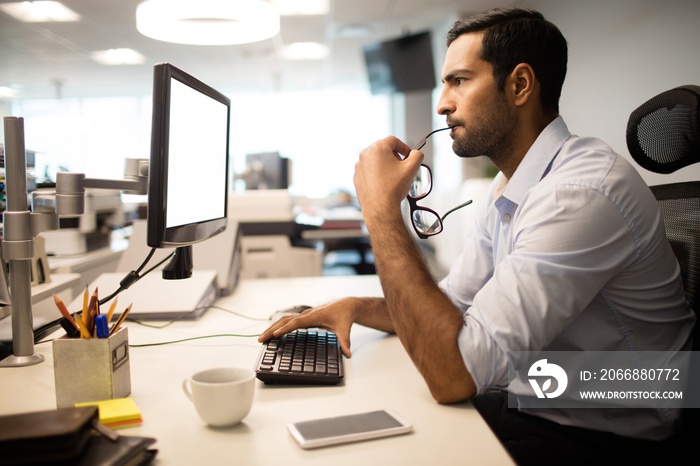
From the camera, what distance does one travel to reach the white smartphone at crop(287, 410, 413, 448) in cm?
68

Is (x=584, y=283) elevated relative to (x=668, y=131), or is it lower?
lower

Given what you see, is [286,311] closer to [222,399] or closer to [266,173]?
[222,399]

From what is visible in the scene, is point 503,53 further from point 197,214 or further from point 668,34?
point 668,34

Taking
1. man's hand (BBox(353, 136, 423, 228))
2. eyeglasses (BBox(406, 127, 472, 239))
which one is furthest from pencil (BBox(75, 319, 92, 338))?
eyeglasses (BBox(406, 127, 472, 239))

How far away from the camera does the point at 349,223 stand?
395 centimetres

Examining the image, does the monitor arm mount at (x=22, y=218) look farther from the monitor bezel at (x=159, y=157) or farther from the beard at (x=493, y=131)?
the beard at (x=493, y=131)

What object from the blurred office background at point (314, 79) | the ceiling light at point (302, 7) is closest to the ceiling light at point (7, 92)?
the blurred office background at point (314, 79)

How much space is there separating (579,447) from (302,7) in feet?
16.1

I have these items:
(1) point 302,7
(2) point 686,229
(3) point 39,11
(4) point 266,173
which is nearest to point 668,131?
(2) point 686,229

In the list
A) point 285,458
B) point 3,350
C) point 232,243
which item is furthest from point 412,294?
point 232,243

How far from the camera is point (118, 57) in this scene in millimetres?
6938

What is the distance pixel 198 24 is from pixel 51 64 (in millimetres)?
4584

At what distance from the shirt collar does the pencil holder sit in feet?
2.51

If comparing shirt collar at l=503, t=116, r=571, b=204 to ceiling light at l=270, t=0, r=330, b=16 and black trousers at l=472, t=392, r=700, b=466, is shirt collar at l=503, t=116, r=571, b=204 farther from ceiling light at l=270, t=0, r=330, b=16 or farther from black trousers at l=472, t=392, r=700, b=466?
ceiling light at l=270, t=0, r=330, b=16
